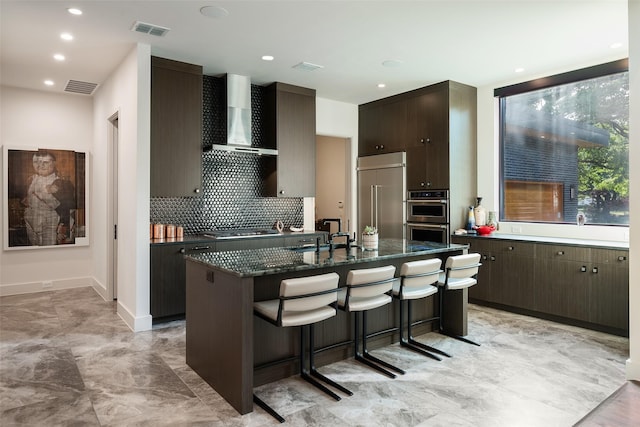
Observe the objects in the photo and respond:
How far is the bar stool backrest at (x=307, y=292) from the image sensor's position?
8.46 ft

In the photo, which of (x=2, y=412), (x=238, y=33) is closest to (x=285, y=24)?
(x=238, y=33)

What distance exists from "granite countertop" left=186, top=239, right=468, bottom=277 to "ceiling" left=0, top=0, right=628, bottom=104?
6.76 ft

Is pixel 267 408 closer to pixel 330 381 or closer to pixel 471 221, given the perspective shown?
pixel 330 381

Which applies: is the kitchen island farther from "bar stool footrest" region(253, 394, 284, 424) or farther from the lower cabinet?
the lower cabinet

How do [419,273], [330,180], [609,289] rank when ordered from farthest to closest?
[330,180]
[609,289]
[419,273]

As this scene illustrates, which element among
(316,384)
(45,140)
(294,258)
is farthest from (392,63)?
(45,140)

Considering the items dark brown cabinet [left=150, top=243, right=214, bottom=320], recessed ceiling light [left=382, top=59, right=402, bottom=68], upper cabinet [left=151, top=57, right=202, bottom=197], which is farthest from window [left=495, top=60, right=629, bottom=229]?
dark brown cabinet [left=150, top=243, right=214, bottom=320]

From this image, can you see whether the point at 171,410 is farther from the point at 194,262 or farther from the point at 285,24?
the point at 285,24

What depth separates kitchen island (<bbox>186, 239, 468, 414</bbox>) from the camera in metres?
2.60

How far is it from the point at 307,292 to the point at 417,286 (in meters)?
1.16

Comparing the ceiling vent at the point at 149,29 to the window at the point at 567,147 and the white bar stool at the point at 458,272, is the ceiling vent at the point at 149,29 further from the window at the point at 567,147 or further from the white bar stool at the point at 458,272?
the window at the point at 567,147

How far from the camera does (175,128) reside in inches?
186

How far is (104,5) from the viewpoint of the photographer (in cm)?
344

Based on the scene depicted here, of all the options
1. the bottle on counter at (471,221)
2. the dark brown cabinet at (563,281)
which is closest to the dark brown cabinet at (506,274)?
the dark brown cabinet at (563,281)
